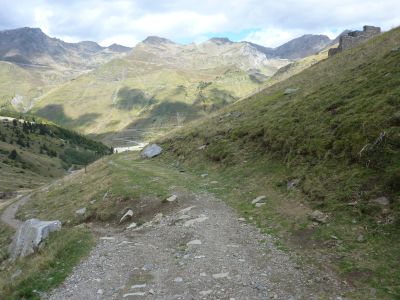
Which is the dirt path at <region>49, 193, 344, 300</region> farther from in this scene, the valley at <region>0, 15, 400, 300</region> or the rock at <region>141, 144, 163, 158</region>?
the rock at <region>141, 144, 163, 158</region>

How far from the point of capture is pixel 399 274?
13.2 metres

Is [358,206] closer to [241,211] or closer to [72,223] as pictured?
[241,211]

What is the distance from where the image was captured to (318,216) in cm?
1892

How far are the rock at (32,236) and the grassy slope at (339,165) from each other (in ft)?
38.4

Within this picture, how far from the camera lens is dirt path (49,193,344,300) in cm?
1382

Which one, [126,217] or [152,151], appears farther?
[152,151]

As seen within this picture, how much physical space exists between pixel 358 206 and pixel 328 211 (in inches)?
61.1

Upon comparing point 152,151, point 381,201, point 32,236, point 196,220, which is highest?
point 381,201

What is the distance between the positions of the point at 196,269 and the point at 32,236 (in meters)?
13.0

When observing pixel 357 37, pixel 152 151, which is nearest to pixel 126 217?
pixel 152 151

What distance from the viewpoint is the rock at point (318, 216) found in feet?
60.5

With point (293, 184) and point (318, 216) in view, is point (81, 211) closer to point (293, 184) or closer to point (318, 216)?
point (293, 184)

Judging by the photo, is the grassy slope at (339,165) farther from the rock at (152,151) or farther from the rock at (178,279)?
the rock at (152,151)

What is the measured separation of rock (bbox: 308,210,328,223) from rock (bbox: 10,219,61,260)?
15.2 meters
